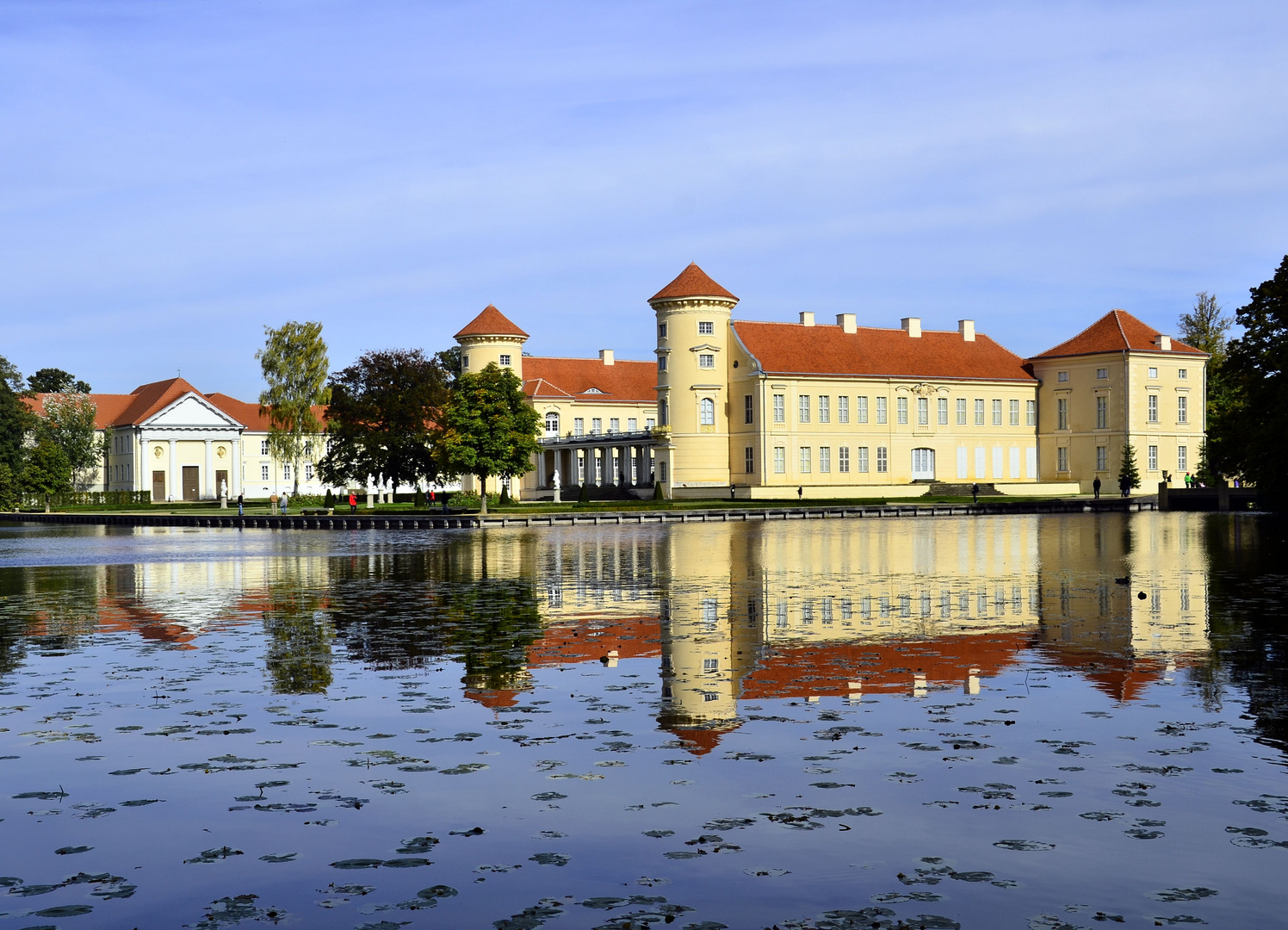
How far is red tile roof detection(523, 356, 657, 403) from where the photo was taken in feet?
360

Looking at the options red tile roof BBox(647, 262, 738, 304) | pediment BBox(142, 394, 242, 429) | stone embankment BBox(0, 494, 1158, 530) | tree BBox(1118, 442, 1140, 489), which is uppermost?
red tile roof BBox(647, 262, 738, 304)

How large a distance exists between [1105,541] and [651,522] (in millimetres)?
27115

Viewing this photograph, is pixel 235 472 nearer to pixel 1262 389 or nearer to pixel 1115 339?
pixel 1115 339

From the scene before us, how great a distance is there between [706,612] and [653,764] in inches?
413

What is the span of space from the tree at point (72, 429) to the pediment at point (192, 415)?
5423 mm

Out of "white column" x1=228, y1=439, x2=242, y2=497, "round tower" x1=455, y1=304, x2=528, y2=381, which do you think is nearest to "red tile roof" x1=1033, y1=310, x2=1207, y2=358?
"round tower" x1=455, y1=304, x2=528, y2=381

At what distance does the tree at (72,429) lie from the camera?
365ft

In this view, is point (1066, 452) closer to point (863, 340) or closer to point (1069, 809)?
point (863, 340)

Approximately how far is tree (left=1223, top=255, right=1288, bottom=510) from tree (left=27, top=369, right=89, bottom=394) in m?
128

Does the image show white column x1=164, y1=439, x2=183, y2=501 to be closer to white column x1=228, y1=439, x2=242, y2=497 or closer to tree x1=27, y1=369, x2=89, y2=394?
white column x1=228, y1=439, x2=242, y2=497

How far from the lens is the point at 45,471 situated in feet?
335

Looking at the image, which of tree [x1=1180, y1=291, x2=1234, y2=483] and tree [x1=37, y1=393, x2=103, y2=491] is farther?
tree [x1=37, y1=393, x2=103, y2=491]

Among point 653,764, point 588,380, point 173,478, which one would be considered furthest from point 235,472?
point 653,764

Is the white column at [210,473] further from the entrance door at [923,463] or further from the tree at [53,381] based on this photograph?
the entrance door at [923,463]
